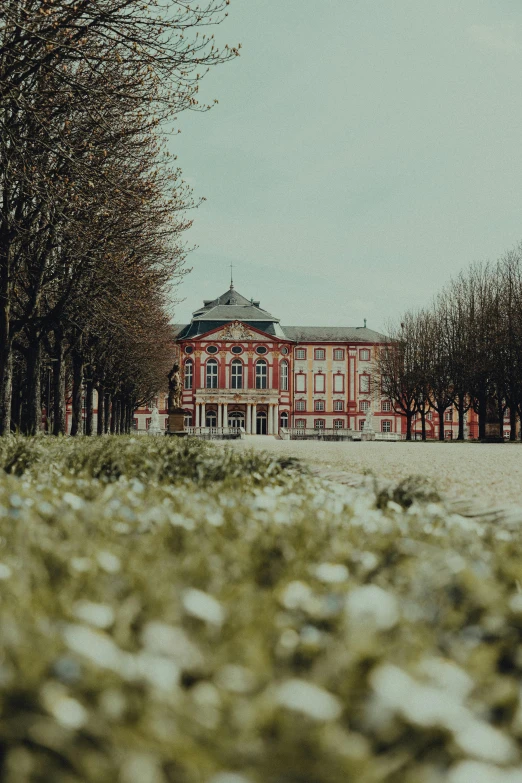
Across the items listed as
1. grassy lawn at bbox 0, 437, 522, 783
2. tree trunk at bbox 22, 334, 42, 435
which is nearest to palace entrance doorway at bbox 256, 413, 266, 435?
tree trunk at bbox 22, 334, 42, 435

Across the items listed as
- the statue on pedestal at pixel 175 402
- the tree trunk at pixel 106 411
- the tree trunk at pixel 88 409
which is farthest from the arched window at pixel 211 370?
the tree trunk at pixel 88 409

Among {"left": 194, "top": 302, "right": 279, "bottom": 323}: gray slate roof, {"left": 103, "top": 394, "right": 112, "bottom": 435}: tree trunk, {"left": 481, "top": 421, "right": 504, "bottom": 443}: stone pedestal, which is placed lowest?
{"left": 481, "top": 421, "right": 504, "bottom": 443}: stone pedestal

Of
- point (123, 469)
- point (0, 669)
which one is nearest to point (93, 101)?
point (123, 469)

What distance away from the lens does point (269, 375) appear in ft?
306

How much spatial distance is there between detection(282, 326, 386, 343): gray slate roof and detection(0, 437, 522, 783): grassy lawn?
93950 mm

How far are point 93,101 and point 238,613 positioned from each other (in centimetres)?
1256

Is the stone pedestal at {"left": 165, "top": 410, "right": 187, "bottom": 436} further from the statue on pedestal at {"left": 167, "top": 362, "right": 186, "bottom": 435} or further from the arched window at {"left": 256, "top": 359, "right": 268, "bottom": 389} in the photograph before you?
the arched window at {"left": 256, "top": 359, "right": 268, "bottom": 389}

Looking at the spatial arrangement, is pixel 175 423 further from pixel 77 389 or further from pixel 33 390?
pixel 33 390

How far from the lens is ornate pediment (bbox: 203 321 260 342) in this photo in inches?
3639

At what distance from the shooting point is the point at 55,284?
21.9 m

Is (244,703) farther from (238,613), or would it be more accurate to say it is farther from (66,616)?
(66,616)

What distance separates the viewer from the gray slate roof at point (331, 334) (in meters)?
97.2

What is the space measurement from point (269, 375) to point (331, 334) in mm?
10979

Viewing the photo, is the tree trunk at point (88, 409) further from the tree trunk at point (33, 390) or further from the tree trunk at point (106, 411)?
the tree trunk at point (33, 390)
